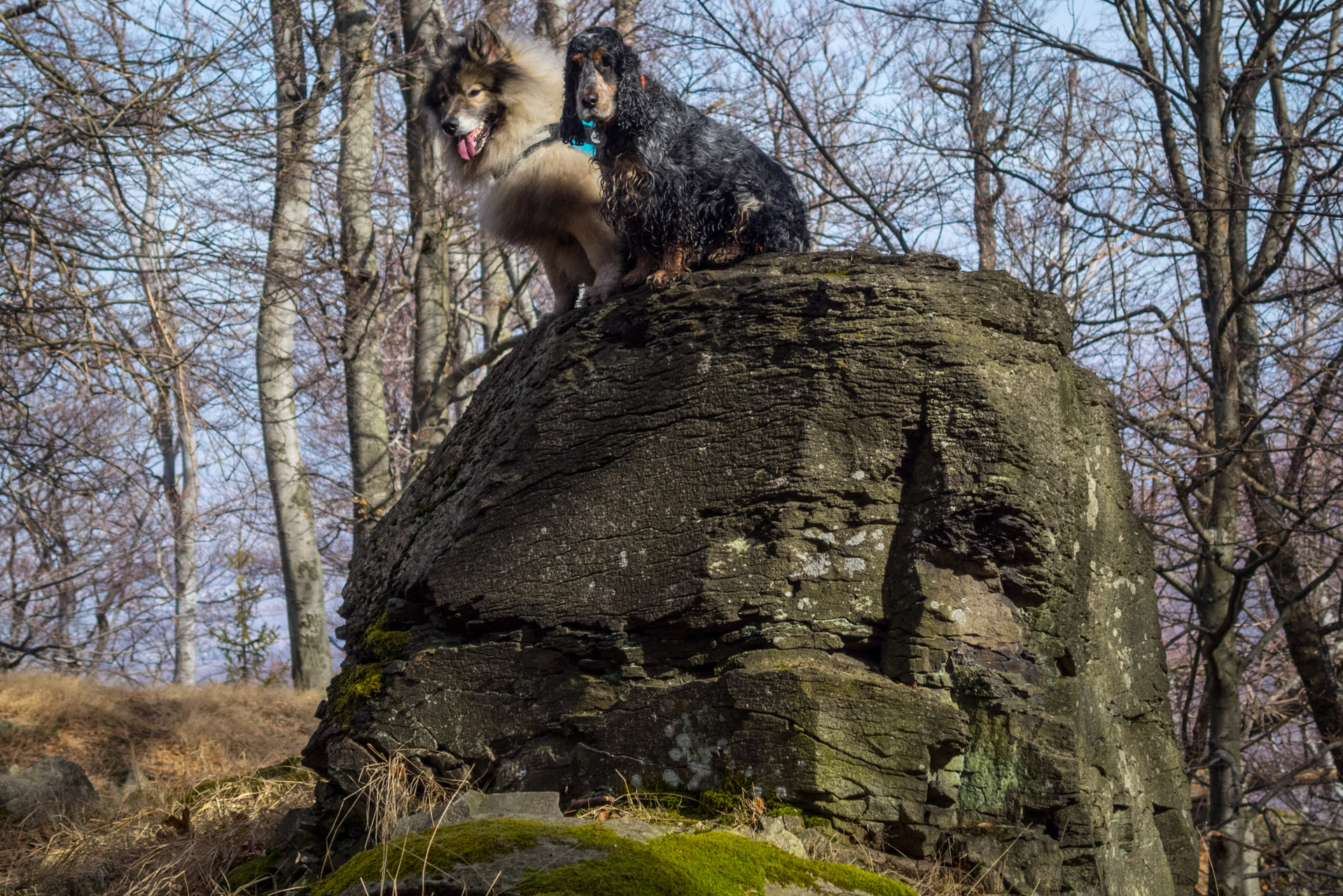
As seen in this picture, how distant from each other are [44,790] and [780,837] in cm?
489

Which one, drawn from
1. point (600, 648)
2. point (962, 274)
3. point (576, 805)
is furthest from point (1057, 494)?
point (576, 805)

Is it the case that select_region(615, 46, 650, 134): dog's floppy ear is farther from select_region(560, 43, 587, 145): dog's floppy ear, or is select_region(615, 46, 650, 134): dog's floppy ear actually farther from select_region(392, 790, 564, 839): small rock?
select_region(392, 790, 564, 839): small rock

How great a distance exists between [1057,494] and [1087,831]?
4.07 ft

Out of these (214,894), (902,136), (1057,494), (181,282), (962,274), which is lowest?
(214,894)

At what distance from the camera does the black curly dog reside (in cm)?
410

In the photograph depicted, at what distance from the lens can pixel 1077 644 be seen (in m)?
3.86

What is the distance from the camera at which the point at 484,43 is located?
15.9ft

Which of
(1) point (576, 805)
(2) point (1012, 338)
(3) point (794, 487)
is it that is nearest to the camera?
(1) point (576, 805)

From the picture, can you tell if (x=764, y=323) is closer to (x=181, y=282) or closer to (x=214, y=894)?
(x=214, y=894)

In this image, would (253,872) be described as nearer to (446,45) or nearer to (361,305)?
(446,45)

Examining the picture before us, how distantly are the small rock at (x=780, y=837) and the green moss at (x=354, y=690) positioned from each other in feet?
5.74

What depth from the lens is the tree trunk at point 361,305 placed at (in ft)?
32.7

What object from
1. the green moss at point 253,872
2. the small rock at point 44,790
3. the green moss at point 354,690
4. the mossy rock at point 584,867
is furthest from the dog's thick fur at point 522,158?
the small rock at point 44,790

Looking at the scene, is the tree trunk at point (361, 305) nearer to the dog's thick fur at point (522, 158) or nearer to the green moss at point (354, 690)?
the dog's thick fur at point (522, 158)
